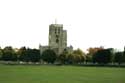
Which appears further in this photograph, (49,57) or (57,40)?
(57,40)

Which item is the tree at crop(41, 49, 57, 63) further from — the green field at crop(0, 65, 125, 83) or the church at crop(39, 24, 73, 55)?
the green field at crop(0, 65, 125, 83)

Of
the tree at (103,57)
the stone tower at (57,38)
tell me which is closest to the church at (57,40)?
the stone tower at (57,38)

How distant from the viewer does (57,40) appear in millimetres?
156750

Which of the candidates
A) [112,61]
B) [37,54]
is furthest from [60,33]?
[112,61]

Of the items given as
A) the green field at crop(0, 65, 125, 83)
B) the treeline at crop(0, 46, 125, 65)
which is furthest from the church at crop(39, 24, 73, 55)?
the green field at crop(0, 65, 125, 83)

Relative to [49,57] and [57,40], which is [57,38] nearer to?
[57,40]

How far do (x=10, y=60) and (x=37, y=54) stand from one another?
949cm

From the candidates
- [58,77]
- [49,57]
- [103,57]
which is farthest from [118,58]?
[58,77]

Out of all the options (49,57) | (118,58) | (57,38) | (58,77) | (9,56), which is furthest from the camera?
(57,38)

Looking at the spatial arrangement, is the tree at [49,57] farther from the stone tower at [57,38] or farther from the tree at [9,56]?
the stone tower at [57,38]

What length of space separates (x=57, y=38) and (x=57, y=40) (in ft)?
4.55

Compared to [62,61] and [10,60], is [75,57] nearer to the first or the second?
[62,61]

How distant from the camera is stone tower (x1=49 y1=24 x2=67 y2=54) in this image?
152887 mm

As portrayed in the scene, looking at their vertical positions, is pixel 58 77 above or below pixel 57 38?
below
